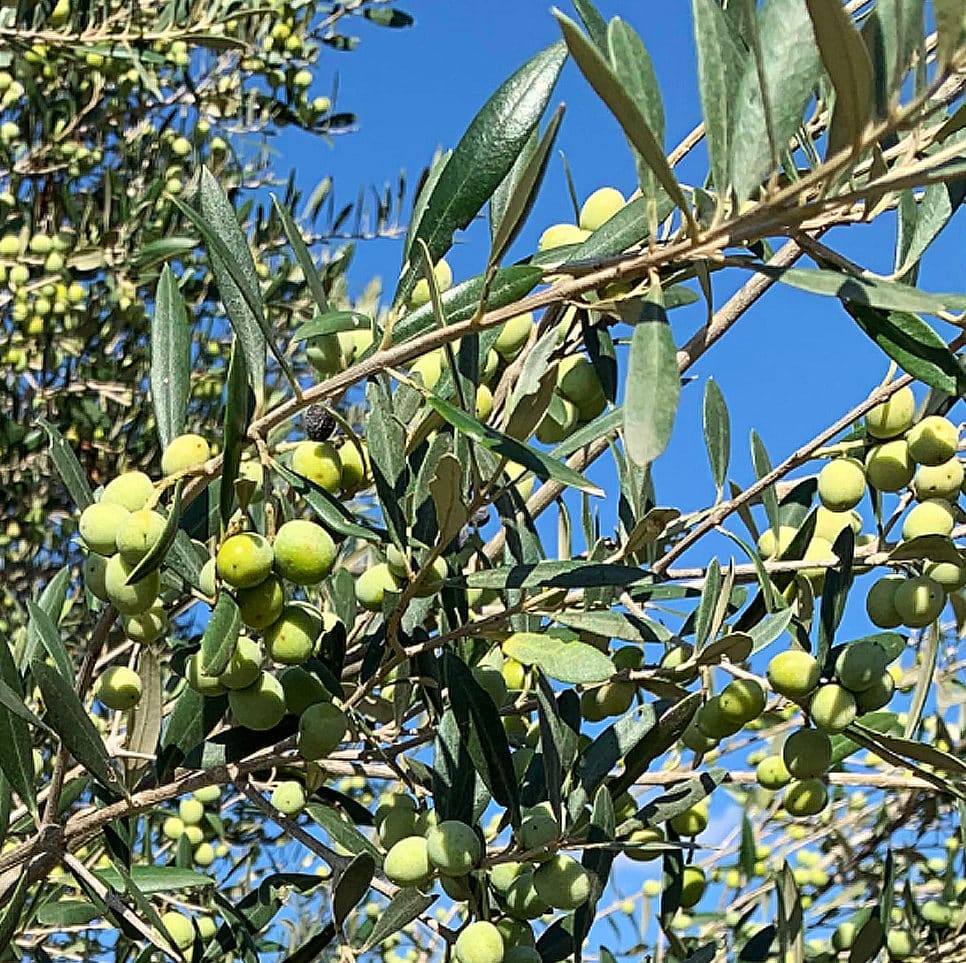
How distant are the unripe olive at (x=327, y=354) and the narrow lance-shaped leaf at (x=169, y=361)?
0.33 ft

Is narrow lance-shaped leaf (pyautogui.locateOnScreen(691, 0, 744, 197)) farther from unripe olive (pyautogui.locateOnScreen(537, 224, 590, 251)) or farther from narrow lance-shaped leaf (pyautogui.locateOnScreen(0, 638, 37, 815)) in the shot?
narrow lance-shaped leaf (pyautogui.locateOnScreen(0, 638, 37, 815))

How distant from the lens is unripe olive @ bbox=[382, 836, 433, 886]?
958mm

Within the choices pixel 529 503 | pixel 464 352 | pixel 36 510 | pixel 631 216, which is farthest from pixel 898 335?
pixel 36 510

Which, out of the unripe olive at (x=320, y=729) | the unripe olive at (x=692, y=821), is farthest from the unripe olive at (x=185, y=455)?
the unripe olive at (x=692, y=821)

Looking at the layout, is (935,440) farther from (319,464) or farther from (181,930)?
(181,930)

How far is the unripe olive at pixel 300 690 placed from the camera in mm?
978

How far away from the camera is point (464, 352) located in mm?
914

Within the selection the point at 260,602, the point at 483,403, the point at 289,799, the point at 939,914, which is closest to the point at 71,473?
the point at 260,602

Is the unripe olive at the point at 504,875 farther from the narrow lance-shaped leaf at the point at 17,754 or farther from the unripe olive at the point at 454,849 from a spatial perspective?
the narrow lance-shaped leaf at the point at 17,754

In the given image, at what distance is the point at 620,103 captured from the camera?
2.10 feet

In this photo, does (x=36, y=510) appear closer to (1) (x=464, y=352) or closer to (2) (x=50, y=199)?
(2) (x=50, y=199)

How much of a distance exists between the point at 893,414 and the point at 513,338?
1.05 ft

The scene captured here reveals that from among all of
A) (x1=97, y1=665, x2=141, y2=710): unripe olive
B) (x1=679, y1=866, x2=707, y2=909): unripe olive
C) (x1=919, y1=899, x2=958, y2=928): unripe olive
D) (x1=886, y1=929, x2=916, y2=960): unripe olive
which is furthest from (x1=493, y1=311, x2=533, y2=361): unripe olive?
(x1=919, y1=899, x2=958, y2=928): unripe olive

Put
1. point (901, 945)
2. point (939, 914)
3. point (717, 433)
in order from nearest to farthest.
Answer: point (717, 433) → point (901, 945) → point (939, 914)
